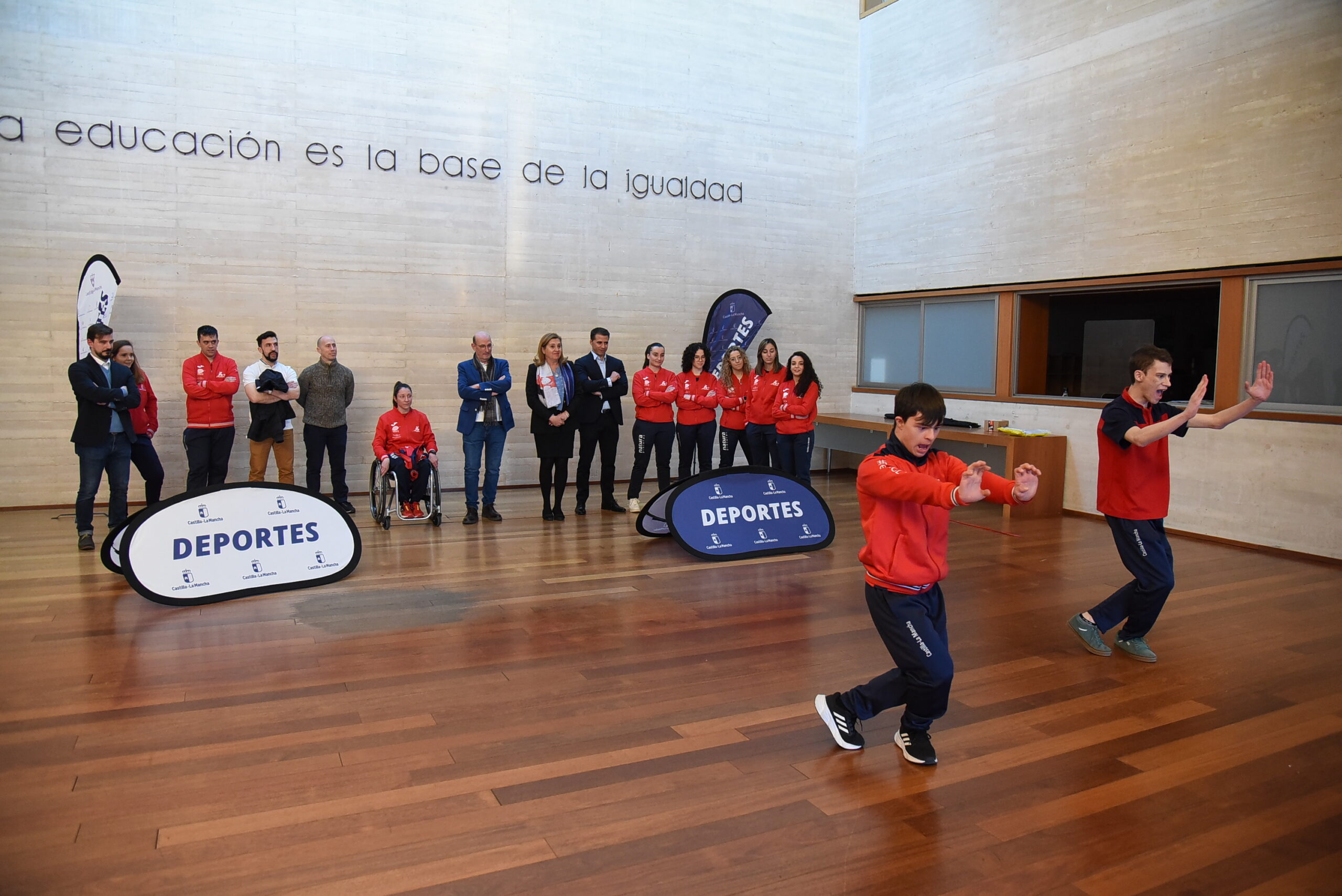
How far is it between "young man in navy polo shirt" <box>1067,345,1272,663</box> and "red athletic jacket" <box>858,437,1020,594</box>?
65.4 inches

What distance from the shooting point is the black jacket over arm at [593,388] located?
8633mm

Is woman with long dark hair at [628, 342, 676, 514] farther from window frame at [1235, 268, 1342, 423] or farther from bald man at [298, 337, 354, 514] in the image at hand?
window frame at [1235, 268, 1342, 423]

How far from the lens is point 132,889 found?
8.57ft

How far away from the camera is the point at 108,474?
717 cm

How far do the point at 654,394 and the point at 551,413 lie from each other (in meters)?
1.02

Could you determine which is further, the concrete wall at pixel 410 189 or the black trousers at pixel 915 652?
the concrete wall at pixel 410 189

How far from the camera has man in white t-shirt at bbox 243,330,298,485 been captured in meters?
8.43

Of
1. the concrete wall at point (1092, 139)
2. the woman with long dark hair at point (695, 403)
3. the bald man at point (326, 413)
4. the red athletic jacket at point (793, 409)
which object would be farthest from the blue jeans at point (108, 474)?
the concrete wall at point (1092, 139)

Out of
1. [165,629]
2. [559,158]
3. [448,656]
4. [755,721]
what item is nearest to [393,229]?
[559,158]

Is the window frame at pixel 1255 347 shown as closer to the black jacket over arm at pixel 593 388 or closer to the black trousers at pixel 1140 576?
the black trousers at pixel 1140 576

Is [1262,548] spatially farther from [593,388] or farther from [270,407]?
[270,407]

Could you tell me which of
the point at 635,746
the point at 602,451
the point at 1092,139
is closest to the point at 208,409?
the point at 602,451

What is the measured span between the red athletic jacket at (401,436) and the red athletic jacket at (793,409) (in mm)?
3228

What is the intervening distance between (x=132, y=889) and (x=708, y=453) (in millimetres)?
7262
